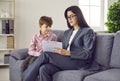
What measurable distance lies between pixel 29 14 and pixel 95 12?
6.05ft

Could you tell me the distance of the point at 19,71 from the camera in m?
3.20

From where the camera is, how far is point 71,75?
2.61m

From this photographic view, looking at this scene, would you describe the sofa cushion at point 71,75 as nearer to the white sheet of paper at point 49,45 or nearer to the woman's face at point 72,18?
the white sheet of paper at point 49,45

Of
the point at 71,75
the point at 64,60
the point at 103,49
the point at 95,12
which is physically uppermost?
the point at 95,12

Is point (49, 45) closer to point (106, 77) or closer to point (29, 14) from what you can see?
point (106, 77)

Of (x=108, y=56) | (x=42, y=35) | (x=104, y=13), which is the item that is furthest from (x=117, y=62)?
(x=104, y=13)

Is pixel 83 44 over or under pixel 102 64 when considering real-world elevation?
over

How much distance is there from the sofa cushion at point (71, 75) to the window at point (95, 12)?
3526mm

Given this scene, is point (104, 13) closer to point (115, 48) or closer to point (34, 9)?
point (34, 9)

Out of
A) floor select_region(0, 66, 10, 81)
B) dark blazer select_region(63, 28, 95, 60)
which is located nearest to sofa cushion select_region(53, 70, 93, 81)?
dark blazer select_region(63, 28, 95, 60)

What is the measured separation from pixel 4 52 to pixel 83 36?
260 cm

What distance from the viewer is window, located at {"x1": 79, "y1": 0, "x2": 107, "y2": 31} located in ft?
19.9

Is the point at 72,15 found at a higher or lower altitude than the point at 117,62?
higher

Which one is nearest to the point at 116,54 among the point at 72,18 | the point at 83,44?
the point at 83,44
